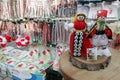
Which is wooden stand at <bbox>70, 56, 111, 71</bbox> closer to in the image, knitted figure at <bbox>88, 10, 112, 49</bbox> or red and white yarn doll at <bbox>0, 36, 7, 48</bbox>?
knitted figure at <bbox>88, 10, 112, 49</bbox>

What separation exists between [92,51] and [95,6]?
1.79ft

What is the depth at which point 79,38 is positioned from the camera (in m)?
1.02

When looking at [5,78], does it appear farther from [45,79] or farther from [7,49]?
[45,79]

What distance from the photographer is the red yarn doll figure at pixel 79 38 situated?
1013mm

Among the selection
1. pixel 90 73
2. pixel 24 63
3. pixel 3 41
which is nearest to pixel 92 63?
pixel 90 73

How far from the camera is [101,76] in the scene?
938 millimetres

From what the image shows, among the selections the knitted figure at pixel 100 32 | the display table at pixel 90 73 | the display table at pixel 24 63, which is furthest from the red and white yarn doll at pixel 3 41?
the knitted figure at pixel 100 32

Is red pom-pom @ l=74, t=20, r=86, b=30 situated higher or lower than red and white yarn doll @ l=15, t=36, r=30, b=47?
higher

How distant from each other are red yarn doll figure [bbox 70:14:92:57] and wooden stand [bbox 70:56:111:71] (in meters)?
0.04

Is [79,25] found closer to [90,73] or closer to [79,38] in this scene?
[79,38]

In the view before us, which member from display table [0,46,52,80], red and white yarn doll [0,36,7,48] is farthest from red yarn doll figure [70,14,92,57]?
red and white yarn doll [0,36,7,48]

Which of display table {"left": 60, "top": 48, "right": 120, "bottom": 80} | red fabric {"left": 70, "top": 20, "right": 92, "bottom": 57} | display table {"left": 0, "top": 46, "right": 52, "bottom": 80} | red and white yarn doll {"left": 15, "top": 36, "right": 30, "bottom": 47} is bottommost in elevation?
display table {"left": 0, "top": 46, "right": 52, "bottom": 80}

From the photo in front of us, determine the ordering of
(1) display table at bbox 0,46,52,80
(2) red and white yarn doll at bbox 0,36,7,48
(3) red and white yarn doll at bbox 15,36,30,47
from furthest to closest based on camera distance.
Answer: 1. (2) red and white yarn doll at bbox 0,36,7,48
2. (3) red and white yarn doll at bbox 15,36,30,47
3. (1) display table at bbox 0,46,52,80

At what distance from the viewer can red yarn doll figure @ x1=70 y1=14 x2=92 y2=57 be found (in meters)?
1.01
